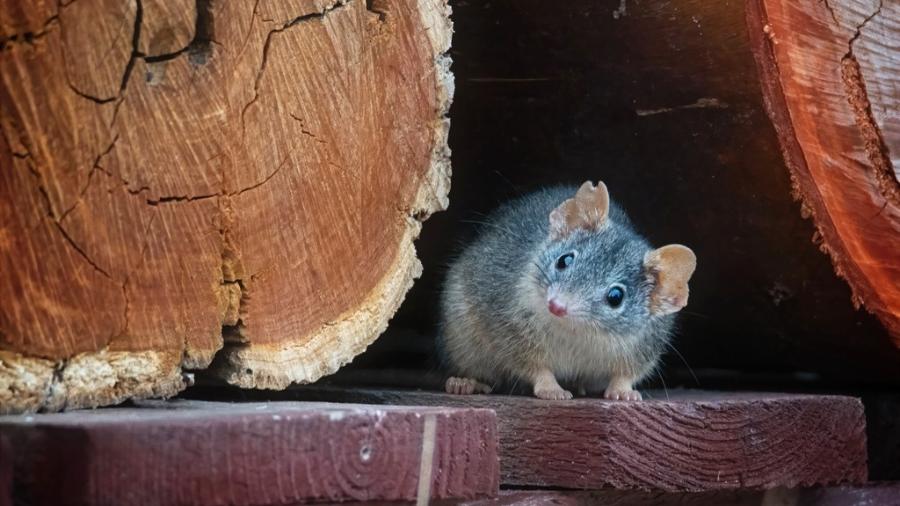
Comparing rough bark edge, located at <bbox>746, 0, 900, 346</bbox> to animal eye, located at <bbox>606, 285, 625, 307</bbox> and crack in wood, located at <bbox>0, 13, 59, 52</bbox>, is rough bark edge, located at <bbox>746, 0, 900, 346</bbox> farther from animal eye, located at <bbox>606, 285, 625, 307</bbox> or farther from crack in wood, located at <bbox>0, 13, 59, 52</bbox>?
crack in wood, located at <bbox>0, 13, 59, 52</bbox>

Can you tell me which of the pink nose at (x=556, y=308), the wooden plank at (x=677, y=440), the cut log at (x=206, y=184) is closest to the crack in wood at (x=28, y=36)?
the cut log at (x=206, y=184)

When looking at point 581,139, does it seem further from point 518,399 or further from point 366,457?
point 366,457

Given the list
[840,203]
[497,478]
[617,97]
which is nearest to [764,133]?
[840,203]

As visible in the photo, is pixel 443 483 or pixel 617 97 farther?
pixel 617 97

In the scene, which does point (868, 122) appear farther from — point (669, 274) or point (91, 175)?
point (91, 175)

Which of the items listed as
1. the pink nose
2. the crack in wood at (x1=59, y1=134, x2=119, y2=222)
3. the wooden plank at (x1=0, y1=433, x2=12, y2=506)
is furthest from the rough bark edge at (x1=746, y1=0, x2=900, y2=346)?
the wooden plank at (x1=0, y1=433, x2=12, y2=506)

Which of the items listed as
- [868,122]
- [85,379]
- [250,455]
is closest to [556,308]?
[868,122]
